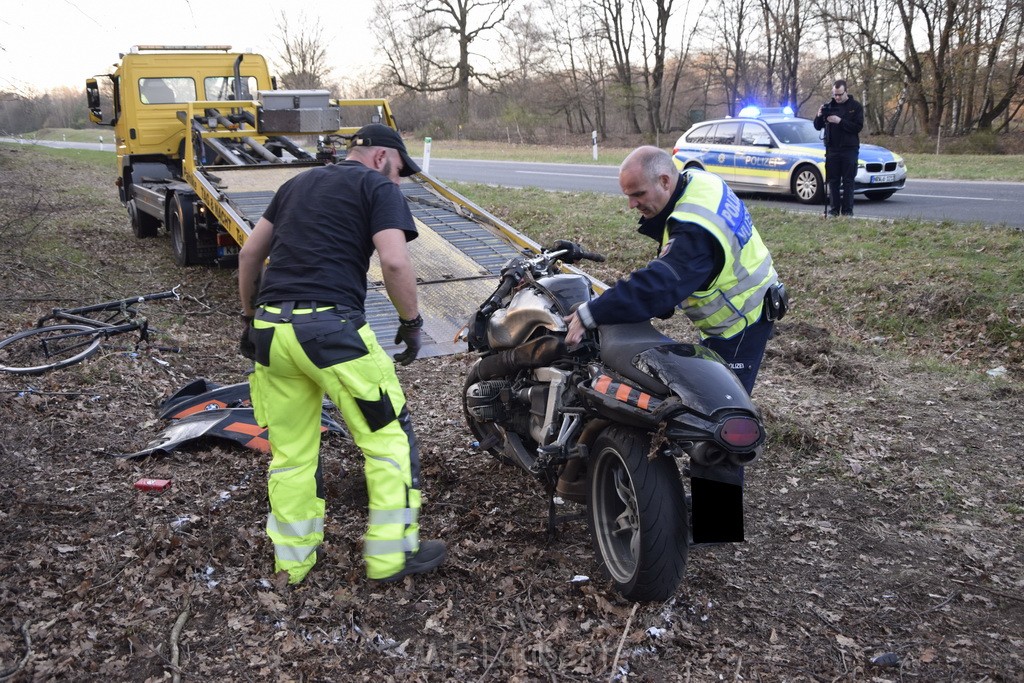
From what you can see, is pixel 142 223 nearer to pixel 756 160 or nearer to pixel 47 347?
pixel 47 347

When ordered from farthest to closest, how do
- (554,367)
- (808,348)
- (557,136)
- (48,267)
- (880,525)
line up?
(557,136), (48,267), (808,348), (880,525), (554,367)

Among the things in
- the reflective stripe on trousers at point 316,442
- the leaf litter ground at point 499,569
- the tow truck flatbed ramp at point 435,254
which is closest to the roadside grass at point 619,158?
the tow truck flatbed ramp at point 435,254

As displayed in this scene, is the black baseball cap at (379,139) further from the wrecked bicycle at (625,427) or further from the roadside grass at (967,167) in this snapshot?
the roadside grass at (967,167)

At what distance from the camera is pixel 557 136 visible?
4016cm

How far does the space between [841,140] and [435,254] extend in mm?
6610

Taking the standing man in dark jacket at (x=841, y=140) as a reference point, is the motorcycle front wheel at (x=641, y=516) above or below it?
below

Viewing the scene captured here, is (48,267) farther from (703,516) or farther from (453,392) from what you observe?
(703,516)

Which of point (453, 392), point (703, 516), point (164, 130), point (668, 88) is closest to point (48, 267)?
point (164, 130)

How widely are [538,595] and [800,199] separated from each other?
11891mm

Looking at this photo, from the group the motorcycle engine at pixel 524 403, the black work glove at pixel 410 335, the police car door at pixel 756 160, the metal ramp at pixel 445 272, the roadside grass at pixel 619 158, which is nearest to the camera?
the motorcycle engine at pixel 524 403

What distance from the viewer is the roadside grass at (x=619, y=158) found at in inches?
674

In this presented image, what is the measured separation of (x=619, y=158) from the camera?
1057 inches

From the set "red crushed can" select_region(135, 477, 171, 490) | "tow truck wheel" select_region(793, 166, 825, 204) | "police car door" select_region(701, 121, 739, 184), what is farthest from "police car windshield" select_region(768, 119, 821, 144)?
"red crushed can" select_region(135, 477, 171, 490)

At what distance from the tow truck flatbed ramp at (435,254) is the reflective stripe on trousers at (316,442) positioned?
8.32 feet
